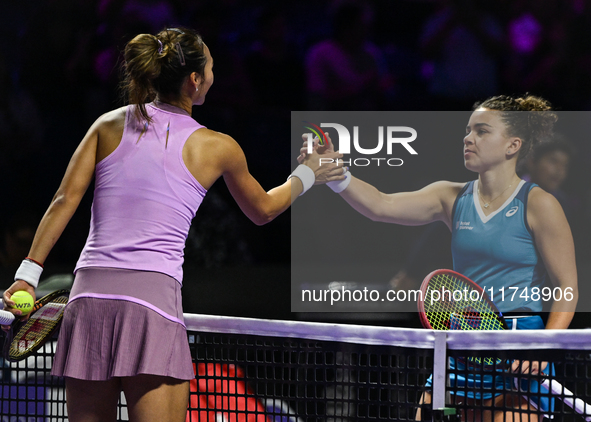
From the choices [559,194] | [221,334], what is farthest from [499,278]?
[559,194]

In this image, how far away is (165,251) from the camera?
132 cm

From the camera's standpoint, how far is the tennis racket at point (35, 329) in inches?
61.1

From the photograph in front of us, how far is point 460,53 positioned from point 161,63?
275 centimetres

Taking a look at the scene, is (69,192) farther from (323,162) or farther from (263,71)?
(263,71)

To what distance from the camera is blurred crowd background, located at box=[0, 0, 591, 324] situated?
370cm

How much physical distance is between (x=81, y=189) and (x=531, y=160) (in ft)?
8.13

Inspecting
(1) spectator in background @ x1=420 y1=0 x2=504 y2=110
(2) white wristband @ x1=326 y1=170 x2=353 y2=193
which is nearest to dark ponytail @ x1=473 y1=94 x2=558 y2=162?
(2) white wristband @ x1=326 y1=170 x2=353 y2=193

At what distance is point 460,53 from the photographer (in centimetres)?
377

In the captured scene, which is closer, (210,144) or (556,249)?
(210,144)

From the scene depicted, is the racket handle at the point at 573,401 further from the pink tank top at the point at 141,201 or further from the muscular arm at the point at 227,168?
the pink tank top at the point at 141,201

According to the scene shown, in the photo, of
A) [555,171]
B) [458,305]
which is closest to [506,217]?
[458,305]

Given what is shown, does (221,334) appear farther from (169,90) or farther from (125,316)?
(169,90)

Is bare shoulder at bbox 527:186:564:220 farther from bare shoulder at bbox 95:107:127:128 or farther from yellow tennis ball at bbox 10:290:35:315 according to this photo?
yellow tennis ball at bbox 10:290:35:315

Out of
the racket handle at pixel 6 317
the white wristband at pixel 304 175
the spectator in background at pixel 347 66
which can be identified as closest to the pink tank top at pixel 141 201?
the racket handle at pixel 6 317
